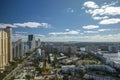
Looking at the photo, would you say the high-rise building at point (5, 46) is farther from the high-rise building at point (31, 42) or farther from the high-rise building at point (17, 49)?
the high-rise building at point (31, 42)

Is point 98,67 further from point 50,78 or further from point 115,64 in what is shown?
point 50,78

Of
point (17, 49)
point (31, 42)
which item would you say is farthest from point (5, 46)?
point (31, 42)

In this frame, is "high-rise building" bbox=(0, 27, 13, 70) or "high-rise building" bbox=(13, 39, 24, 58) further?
"high-rise building" bbox=(13, 39, 24, 58)

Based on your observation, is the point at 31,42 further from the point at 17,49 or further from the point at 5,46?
the point at 5,46

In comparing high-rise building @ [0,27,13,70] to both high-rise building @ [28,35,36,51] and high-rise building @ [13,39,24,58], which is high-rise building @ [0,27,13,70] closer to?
high-rise building @ [13,39,24,58]

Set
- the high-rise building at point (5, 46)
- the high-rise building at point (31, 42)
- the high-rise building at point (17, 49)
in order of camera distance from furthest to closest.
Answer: the high-rise building at point (31, 42)
the high-rise building at point (17, 49)
the high-rise building at point (5, 46)

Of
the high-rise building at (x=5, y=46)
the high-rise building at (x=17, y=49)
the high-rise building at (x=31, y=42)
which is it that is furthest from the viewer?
the high-rise building at (x=31, y=42)

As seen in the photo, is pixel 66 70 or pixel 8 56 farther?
pixel 8 56

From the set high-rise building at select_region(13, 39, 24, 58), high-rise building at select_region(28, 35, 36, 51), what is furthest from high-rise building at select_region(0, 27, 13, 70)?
high-rise building at select_region(28, 35, 36, 51)

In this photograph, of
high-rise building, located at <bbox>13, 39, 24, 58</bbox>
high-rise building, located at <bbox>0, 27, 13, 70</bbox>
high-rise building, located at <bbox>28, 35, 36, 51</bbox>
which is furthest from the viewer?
high-rise building, located at <bbox>28, 35, 36, 51</bbox>

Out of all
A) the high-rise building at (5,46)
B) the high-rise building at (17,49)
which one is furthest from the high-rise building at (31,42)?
the high-rise building at (5,46)

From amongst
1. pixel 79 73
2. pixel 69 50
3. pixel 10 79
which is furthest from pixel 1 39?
pixel 69 50
